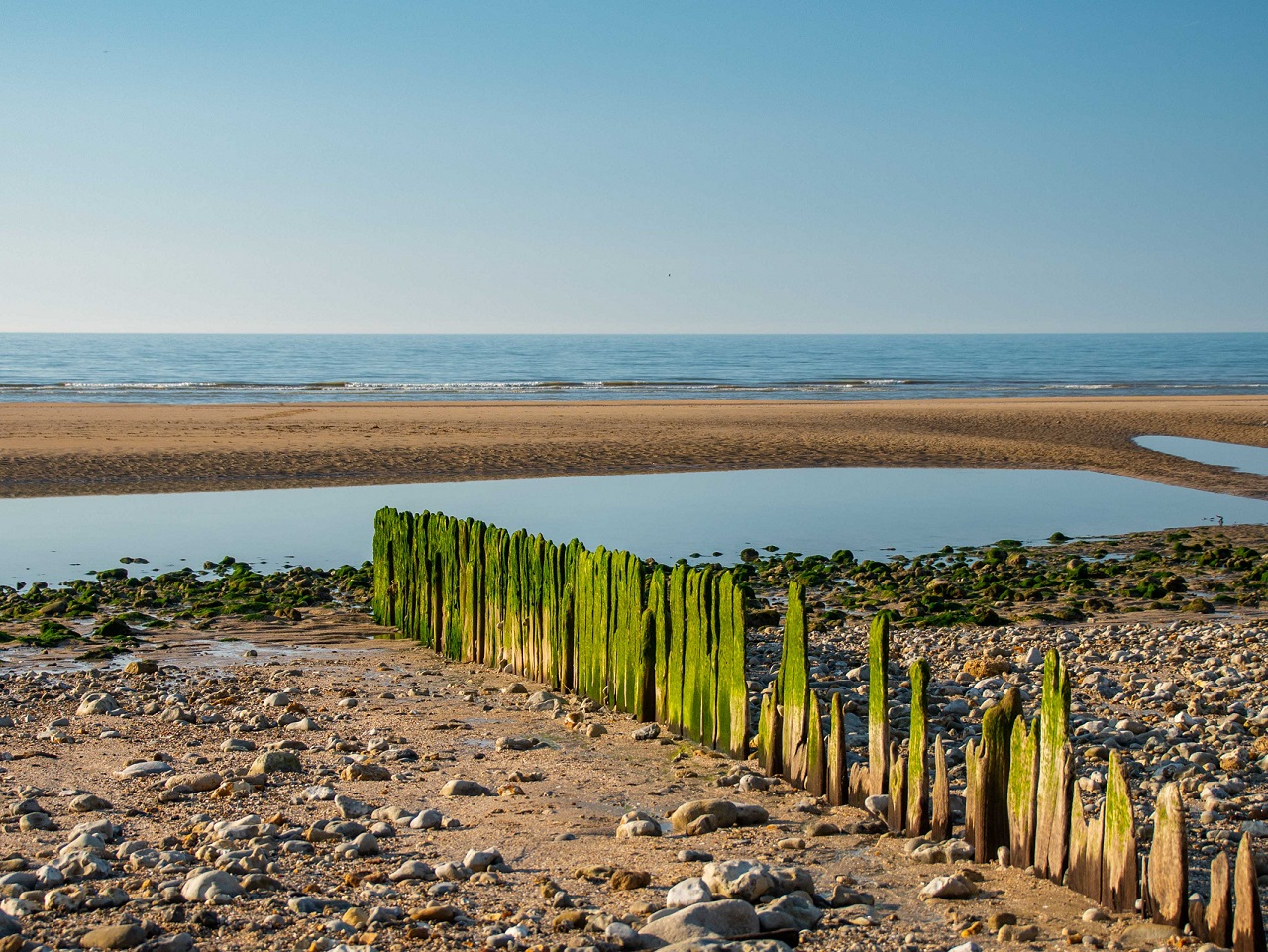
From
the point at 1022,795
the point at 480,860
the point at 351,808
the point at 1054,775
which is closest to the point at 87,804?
the point at 351,808

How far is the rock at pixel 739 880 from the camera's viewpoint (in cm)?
455

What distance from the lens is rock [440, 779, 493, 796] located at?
6.09 metres

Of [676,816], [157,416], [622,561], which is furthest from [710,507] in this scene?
[157,416]

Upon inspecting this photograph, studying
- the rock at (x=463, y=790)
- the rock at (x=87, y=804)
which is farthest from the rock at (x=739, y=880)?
the rock at (x=87, y=804)

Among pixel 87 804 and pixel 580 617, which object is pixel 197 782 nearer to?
pixel 87 804

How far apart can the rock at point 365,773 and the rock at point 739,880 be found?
7.61 feet

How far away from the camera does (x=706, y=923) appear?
13.9 ft

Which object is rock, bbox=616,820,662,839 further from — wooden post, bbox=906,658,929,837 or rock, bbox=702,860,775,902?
wooden post, bbox=906,658,929,837

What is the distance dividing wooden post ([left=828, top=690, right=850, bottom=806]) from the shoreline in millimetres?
17371

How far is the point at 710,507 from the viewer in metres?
19.2

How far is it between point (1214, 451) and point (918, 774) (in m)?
25.0

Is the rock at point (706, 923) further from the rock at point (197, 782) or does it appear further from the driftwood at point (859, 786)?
the rock at point (197, 782)

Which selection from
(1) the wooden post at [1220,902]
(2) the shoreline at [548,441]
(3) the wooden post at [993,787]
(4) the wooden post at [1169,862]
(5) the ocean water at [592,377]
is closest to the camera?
(1) the wooden post at [1220,902]

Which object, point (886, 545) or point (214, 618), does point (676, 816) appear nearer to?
point (214, 618)
